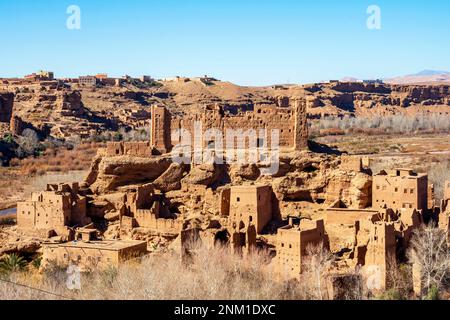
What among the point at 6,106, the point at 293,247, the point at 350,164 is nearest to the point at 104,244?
the point at 293,247

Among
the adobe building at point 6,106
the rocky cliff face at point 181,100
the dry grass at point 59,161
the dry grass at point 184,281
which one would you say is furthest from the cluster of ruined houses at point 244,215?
the adobe building at point 6,106

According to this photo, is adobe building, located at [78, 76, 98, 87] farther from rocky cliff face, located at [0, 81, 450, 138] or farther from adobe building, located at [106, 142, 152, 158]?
adobe building, located at [106, 142, 152, 158]

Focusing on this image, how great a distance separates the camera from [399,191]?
28734 mm

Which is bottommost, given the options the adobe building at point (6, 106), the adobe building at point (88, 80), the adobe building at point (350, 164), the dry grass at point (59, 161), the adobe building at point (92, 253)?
the adobe building at point (92, 253)

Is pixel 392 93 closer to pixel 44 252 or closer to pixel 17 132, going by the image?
pixel 17 132

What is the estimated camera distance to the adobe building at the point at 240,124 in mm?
31828

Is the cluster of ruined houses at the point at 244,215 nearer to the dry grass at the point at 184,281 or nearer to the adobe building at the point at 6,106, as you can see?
the dry grass at the point at 184,281

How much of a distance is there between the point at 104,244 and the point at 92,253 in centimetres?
99

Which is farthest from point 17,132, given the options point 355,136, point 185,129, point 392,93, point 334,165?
point 392,93

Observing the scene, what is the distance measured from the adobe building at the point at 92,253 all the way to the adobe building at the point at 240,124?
22.7ft

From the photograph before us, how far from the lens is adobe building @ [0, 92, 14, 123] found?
81062 millimetres

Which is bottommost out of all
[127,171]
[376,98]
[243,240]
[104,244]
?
[104,244]

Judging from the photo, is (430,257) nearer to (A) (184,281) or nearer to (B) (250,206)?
(B) (250,206)

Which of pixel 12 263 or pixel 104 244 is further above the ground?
pixel 104 244
